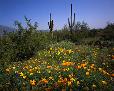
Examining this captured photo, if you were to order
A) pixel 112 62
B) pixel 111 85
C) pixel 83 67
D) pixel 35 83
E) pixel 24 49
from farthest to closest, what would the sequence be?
pixel 24 49
pixel 112 62
pixel 83 67
pixel 35 83
pixel 111 85

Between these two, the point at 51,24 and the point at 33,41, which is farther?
the point at 51,24

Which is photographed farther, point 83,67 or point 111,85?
point 83,67

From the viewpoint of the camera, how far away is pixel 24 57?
1371cm

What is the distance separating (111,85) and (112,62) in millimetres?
2676

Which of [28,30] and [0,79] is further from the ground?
[28,30]

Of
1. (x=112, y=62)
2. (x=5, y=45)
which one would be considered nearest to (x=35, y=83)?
(x=112, y=62)

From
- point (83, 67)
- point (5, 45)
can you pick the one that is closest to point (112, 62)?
point (83, 67)

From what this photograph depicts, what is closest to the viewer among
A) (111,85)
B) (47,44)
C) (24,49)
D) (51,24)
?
(111,85)

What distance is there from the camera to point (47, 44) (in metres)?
14.9

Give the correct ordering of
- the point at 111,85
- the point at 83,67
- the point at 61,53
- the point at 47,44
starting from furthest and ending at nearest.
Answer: the point at 47,44 → the point at 61,53 → the point at 83,67 → the point at 111,85

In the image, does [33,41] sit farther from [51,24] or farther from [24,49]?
[51,24]

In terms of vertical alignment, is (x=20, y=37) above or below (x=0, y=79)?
above

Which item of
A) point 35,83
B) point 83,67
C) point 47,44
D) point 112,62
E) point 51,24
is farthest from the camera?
point 51,24

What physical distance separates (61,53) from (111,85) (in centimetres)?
568
